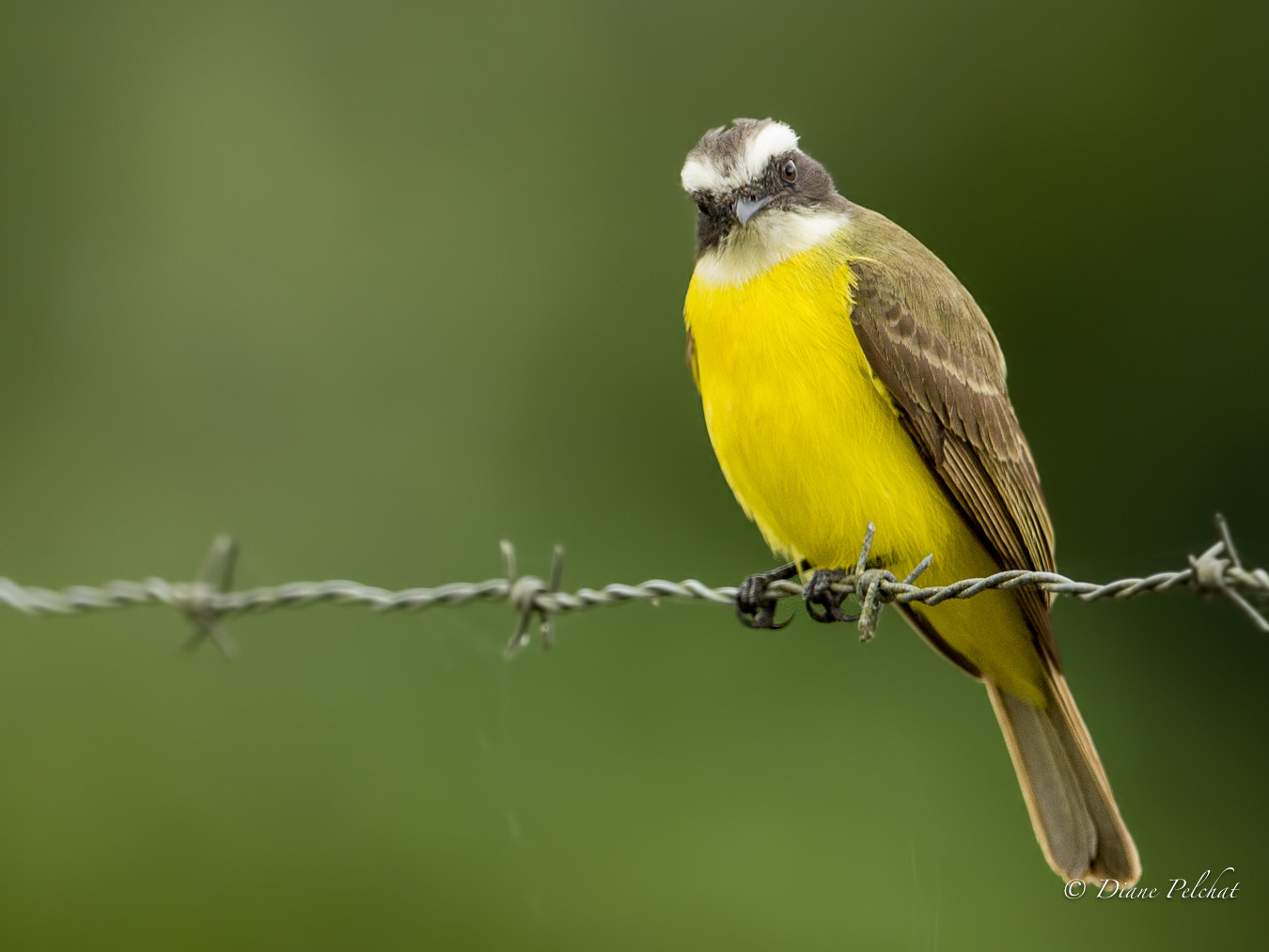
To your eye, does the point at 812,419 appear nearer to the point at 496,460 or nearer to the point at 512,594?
the point at 512,594

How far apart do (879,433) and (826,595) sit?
1.38ft

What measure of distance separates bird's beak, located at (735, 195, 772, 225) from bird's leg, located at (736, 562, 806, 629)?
0.93 m

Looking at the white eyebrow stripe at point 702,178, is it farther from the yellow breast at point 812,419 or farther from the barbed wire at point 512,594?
the barbed wire at point 512,594

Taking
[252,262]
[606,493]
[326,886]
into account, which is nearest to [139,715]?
[326,886]

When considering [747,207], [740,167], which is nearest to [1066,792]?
[747,207]

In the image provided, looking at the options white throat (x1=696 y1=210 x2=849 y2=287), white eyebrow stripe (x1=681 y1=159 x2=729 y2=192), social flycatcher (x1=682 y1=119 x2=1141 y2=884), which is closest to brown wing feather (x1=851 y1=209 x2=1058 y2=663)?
social flycatcher (x1=682 y1=119 x2=1141 y2=884)

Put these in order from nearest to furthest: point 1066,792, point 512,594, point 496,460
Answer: point 512,594 < point 1066,792 < point 496,460

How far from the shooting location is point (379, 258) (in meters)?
8.72

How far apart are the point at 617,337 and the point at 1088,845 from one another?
4.60 m

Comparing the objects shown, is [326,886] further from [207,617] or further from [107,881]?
[207,617]

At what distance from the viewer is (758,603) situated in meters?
4.09

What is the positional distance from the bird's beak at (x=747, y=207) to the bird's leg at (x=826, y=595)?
0.94 m

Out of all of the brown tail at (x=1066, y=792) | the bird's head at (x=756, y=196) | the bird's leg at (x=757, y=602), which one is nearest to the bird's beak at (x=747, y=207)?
the bird's head at (x=756, y=196)

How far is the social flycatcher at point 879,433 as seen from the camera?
3.90m
